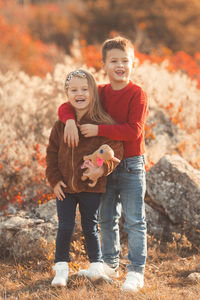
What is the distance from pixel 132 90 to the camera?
9.64 ft

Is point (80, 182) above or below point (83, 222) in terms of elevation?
above

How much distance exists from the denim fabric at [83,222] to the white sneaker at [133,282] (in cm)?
28

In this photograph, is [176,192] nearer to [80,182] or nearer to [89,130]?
[80,182]

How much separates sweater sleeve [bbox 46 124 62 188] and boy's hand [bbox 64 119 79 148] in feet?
0.54

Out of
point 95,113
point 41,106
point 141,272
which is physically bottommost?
point 141,272

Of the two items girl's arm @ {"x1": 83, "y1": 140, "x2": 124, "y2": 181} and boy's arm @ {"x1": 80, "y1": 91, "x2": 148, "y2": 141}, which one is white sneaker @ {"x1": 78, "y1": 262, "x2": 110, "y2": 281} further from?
boy's arm @ {"x1": 80, "y1": 91, "x2": 148, "y2": 141}

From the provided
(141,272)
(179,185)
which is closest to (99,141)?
(141,272)

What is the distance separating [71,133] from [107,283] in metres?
1.22

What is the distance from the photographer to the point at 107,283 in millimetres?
2965

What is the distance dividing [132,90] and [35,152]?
242 cm

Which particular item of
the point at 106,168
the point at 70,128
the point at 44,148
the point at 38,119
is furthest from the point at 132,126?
the point at 38,119

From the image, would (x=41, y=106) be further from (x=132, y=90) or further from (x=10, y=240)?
(x=132, y=90)

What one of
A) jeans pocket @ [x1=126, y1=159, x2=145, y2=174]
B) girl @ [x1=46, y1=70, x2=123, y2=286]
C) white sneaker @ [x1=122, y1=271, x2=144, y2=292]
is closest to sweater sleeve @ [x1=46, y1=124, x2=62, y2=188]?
girl @ [x1=46, y1=70, x2=123, y2=286]

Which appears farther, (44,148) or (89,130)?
(44,148)
